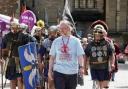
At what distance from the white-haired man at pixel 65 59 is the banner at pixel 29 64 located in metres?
1.55

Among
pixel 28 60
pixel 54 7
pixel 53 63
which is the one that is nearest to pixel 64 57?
pixel 53 63

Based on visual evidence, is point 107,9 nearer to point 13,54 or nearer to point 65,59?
point 13,54

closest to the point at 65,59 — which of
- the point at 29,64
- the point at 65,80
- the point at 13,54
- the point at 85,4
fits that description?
the point at 65,80

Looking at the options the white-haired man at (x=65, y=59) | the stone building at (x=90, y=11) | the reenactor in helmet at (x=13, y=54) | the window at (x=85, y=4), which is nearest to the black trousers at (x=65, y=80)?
the white-haired man at (x=65, y=59)

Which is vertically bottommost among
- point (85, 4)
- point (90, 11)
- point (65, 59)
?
point (90, 11)

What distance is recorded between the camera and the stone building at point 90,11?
175 ft

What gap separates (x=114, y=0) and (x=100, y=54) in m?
39.7

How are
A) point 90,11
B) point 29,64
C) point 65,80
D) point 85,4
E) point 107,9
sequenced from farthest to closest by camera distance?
point 85,4, point 107,9, point 90,11, point 29,64, point 65,80

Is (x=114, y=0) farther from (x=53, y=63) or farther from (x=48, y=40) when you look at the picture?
(x=53, y=63)

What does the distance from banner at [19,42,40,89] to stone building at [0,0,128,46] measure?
38.2 meters

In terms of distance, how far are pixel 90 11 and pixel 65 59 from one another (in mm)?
41350

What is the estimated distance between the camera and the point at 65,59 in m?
12.7

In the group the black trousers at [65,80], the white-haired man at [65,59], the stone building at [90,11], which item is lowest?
the stone building at [90,11]

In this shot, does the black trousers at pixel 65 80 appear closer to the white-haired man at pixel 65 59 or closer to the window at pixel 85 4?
the white-haired man at pixel 65 59
